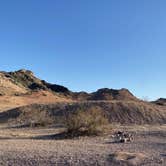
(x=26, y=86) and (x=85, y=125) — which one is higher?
(x=26, y=86)

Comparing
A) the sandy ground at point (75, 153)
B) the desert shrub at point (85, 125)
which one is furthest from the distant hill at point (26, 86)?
the sandy ground at point (75, 153)

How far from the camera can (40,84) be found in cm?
13562

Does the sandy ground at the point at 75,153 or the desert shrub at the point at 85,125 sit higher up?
the desert shrub at the point at 85,125

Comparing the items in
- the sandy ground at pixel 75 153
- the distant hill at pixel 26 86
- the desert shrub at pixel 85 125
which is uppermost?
the distant hill at pixel 26 86

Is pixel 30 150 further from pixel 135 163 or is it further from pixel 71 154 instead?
pixel 135 163

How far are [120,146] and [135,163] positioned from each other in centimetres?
482

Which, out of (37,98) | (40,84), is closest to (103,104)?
(37,98)

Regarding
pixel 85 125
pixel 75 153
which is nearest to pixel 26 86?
pixel 85 125

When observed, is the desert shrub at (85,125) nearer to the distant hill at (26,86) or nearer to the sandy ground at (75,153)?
the sandy ground at (75,153)

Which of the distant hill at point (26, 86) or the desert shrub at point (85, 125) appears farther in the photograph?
the distant hill at point (26, 86)

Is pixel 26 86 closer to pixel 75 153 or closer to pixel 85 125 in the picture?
pixel 85 125

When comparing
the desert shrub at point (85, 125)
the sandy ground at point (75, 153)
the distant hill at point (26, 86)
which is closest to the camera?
the sandy ground at point (75, 153)

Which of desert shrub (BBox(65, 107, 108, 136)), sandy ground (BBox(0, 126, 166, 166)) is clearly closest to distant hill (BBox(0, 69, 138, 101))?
desert shrub (BBox(65, 107, 108, 136))

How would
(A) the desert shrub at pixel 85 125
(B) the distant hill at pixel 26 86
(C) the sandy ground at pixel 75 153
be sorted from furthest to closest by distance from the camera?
(B) the distant hill at pixel 26 86 < (A) the desert shrub at pixel 85 125 < (C) the sandy ground at pixel 75 153
